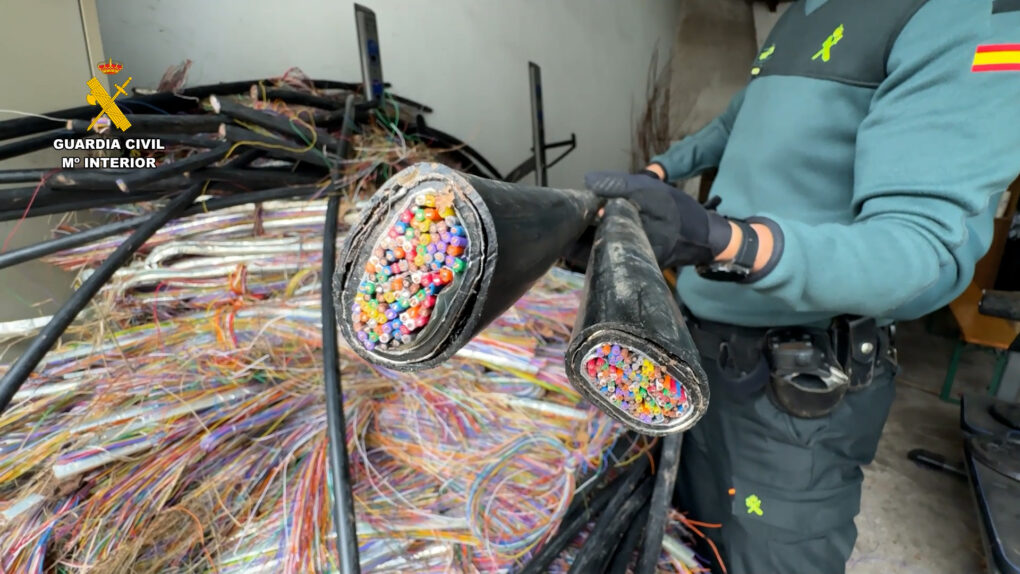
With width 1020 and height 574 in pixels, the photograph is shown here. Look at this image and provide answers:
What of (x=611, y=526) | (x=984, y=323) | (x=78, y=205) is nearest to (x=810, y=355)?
(x=611, y=526)

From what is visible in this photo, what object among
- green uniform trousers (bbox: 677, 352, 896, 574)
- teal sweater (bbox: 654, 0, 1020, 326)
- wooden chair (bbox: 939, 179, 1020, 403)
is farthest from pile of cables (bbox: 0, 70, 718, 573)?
wooden chair (bbox: 939, 179, 1020, 403)

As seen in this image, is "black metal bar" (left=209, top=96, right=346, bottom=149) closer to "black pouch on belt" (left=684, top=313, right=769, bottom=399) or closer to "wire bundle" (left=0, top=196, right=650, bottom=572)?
"wire bundle" (left=0, top=196, right=650, bottom=572)

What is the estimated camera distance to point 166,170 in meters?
0.71

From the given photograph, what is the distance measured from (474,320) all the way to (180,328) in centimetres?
77

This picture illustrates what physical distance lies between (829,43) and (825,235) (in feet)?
1.34

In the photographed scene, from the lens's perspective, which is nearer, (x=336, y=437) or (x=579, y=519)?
(x=336, y=437)

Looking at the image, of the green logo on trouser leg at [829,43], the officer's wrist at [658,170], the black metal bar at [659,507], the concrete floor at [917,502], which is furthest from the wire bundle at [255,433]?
the concrete floor at [917,502]

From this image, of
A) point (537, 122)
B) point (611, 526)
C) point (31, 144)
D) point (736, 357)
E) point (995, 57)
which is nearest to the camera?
point (995, 57)

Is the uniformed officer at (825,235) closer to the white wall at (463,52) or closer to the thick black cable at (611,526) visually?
the thick black cable at (611,526)

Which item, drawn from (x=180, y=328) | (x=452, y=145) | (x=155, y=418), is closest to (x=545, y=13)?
(x=452, y=145)

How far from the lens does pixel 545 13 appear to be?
2.23m

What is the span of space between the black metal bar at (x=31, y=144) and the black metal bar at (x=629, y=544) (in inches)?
43.8

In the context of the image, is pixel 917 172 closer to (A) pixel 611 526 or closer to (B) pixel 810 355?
(B) pixel 810 355

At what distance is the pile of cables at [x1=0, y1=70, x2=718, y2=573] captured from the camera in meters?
0.66
